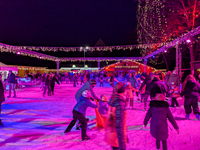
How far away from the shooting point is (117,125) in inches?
98.8

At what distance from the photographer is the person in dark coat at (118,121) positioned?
8.20ft

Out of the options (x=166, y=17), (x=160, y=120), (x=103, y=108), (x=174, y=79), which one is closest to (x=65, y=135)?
(x=103, y=108)

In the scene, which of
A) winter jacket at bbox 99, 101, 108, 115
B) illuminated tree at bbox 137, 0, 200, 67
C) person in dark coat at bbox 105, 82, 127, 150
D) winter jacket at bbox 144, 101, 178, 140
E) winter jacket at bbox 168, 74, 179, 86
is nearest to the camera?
person in dark coat at bbox 105, 82, 127, 150

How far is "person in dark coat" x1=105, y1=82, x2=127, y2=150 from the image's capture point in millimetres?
2498

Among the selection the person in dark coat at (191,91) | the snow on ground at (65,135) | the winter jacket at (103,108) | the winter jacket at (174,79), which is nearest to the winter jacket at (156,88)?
the person in dark coat at (191,91)

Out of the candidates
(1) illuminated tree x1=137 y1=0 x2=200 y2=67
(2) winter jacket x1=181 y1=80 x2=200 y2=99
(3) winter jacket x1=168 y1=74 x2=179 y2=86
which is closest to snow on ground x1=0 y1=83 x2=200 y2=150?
(2) winter jacket x1=181 y1=80 x2=200 y2=99

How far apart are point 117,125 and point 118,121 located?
58 millimetres

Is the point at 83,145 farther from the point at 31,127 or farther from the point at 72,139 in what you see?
the point at 31,127

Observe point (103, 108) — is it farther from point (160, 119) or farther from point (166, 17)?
point (166, 17)

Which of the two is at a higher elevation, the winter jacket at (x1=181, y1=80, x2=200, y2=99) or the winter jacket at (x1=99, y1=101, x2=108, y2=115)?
the winter jacket at (x1=181, y1=80, x2=200, y2=99)

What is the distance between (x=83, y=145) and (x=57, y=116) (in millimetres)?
2692

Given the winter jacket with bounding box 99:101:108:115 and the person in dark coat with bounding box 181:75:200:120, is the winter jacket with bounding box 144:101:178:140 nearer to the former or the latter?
the winter jacket with bounding box 99:101:108:115

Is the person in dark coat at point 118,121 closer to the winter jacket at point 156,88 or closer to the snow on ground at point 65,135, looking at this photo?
the snow on ground at point 65,135

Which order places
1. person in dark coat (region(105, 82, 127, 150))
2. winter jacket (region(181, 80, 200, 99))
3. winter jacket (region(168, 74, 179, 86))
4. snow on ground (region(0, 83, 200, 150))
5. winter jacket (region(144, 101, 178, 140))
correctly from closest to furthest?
person in dark coat (region(105, 82, 127, 150))
winter jacket (region(144, 101, 178, 140))
snow on ground (region(0, 83, 200, 150))
winter jacket (region(181, 80, 200, 99))
winter jacket (region(168, 74, 179, 86))
